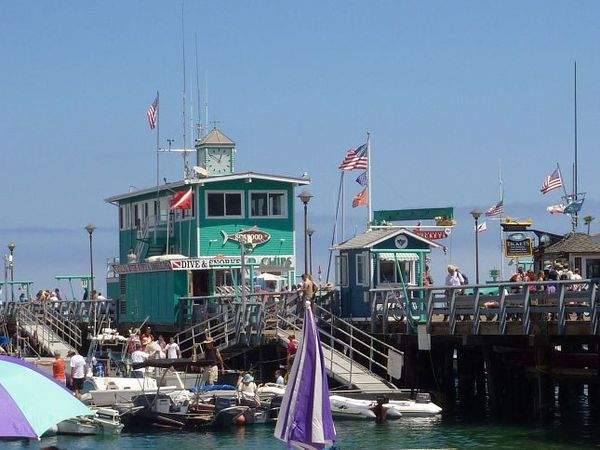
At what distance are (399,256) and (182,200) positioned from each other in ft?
35.0

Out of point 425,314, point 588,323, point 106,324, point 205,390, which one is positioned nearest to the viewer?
point 588,323

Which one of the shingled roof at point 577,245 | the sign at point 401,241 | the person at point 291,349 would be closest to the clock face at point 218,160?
the sign at point 401,241

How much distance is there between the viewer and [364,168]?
47781 mm

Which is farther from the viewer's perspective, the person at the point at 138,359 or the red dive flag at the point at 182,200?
the red dive flag at the point at 182,200

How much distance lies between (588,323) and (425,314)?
20.5 ft

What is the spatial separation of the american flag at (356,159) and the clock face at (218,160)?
7798mm

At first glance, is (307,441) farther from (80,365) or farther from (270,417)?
(80,365)

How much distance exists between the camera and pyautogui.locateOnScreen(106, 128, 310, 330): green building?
49.2 m

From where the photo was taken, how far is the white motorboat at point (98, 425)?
32.7 meters

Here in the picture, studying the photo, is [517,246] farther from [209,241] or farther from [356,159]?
[209,241]

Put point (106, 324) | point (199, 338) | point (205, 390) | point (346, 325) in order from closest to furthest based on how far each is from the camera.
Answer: point (205, 390) < point (346, 325) < point (199, 338) < point (106, 324)

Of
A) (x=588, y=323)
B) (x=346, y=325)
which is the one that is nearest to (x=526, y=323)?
(x=588, y=323)

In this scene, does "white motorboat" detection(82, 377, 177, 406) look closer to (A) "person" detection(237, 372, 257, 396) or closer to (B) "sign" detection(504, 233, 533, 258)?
(A) "person" detection(237, 372, 257, 396)

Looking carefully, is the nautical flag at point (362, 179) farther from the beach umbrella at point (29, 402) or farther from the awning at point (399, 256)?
the beach umbrella at point (29, 402)
